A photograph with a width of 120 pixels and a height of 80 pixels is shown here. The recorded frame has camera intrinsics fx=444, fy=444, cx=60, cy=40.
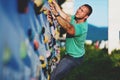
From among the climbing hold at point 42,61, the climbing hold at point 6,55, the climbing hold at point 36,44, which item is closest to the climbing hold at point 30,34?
the climbing hold at point 36,44

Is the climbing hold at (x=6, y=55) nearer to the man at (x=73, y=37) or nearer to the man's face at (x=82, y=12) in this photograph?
the man at (x=73, y=37)

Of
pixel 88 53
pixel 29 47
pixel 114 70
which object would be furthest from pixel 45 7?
pixel 88 53

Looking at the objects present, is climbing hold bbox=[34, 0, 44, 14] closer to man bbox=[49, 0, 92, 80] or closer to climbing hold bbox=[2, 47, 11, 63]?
man bbox=[49, 0, 92, 80]

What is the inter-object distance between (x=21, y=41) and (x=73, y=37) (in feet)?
8.01

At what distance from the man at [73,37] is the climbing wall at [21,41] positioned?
1.44 ft

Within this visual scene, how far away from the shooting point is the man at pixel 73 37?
19.8ft

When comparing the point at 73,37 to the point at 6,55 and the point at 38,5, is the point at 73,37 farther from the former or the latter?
the point at 6,55

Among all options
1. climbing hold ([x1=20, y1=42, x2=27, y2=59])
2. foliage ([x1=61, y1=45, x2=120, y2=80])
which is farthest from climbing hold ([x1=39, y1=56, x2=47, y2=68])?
foliage ([x1=61, y1=45, x2=120, y2=80])

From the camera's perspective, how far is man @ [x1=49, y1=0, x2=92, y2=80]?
602cm

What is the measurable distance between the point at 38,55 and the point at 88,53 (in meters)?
10.6

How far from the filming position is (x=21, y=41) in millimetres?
4035

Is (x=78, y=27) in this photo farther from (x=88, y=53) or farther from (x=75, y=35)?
(x=88, y=53)

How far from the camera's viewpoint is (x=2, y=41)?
327 cm

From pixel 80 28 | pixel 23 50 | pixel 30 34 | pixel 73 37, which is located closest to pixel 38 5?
pixel 30 34
